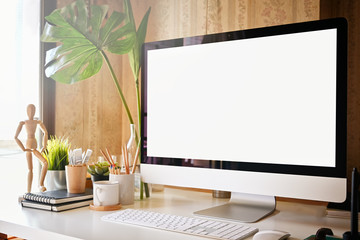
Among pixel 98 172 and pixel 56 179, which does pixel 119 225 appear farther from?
pixel 56 179

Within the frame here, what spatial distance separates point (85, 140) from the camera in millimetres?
2420

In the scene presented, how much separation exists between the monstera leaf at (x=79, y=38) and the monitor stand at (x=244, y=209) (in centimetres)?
72

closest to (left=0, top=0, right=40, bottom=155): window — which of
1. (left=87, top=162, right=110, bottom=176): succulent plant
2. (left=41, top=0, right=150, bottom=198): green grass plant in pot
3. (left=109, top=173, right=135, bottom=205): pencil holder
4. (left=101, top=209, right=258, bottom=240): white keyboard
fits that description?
(left=41, top=0, right=150, bottom=198): green grass plant in pot

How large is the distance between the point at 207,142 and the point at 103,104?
148cm

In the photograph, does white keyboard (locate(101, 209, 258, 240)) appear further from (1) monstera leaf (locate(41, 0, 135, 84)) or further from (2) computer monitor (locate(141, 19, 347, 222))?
(1) monstera leaf (locate(41, 0, 135, 84))

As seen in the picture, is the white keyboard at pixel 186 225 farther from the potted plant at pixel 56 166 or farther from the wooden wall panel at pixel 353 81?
the wooden wall panel at pixel 353 81

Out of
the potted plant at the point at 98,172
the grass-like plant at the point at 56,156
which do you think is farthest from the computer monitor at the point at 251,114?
the grass-like plant at the point at 56,156

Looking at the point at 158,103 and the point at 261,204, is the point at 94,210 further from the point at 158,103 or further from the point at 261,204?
the point at 261,204

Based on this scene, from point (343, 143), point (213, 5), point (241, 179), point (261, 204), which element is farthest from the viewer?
point (213, 5)

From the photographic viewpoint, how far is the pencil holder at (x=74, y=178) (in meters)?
1.31

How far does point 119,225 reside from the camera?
1.01 m

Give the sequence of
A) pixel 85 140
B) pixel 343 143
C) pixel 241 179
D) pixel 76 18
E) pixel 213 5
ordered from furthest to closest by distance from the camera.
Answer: pixel 85 140 → pixel 213 5 → pixel 76 18 → pixel 241 179 → pixel 343 143

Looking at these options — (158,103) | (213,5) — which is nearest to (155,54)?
(158,103)

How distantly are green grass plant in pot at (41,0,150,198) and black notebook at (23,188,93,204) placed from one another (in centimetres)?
27
